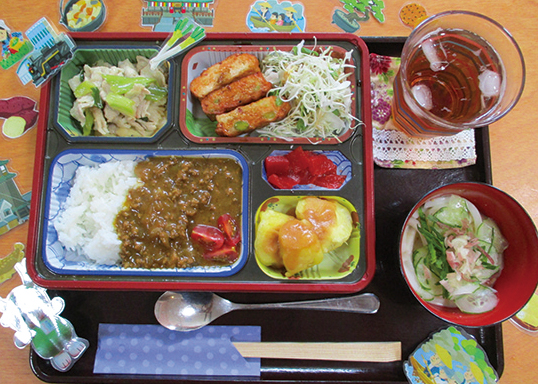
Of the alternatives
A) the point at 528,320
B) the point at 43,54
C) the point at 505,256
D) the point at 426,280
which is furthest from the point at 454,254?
the point at 43,54

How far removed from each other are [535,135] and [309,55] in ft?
5.35

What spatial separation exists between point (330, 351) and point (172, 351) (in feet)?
3.16

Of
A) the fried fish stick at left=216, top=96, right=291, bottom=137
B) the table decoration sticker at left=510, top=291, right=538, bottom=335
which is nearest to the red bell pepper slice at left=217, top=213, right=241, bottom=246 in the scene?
the fried fish stick at left=216, top=96, right=291, bottom=137

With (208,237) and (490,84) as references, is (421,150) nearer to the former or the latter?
(490,84)

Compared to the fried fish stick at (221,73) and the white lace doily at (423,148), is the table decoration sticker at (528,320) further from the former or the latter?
the fried fish stick at (221,73)

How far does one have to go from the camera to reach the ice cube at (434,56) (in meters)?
1.95

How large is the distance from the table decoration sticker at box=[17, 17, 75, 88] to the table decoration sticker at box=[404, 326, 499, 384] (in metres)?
2.78

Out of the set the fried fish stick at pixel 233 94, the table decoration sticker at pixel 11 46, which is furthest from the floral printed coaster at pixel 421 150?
the table decoration sticker at pixel 11 46

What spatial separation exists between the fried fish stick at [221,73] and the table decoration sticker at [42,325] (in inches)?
61.7

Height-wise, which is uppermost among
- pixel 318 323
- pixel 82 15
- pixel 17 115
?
pixel 82 15

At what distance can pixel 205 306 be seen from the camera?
204cm

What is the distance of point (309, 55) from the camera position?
2.12m

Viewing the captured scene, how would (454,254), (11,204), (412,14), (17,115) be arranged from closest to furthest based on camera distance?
(454,254) < (11,204) < (17,115) < (412,14)

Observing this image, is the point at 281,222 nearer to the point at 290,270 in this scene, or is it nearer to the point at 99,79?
the point at 290,270
